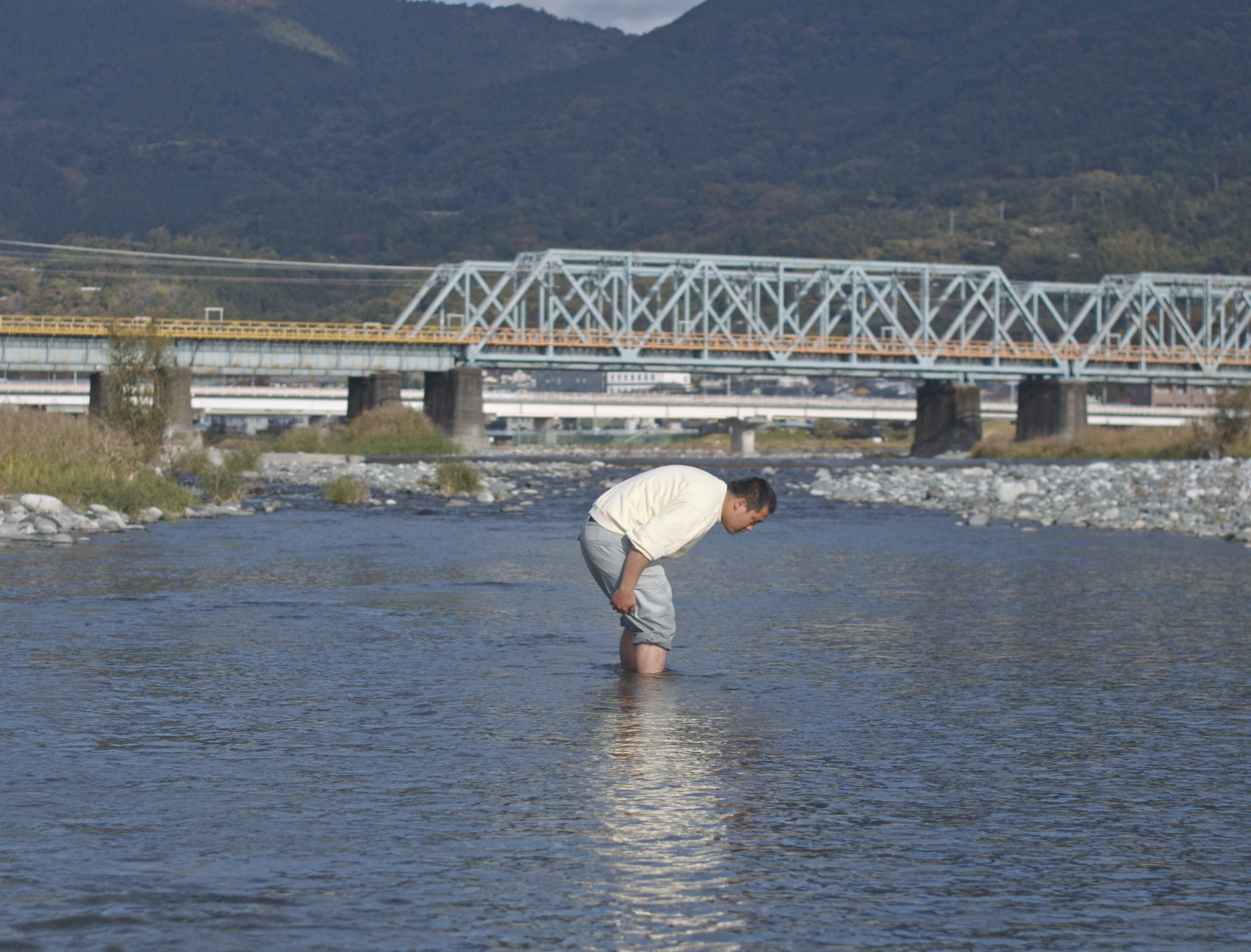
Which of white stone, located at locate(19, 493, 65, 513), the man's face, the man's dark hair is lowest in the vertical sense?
white stone, located at locate(19, 493, 65, 513)

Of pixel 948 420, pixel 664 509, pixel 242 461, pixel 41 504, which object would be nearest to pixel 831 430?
pixel 948 420

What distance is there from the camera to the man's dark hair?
996cm

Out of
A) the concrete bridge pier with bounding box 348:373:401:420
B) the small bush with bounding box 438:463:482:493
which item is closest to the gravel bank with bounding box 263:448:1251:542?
the small bush with bounding box 438:463:482:493

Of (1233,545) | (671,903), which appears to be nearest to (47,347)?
(1233,545)

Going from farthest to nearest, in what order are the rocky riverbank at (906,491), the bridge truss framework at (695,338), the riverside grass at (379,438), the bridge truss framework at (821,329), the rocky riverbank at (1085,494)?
the bridge truss framework at (821,329)
the bridge truss framework at (695,338)
the riverside grass at (379,438)
the rocky riverbank at (1085,494)
the rocky riverbank at (906,491)

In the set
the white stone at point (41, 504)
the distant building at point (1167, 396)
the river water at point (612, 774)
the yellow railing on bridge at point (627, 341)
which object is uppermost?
the yellow railing on bridge at point (627, 341)

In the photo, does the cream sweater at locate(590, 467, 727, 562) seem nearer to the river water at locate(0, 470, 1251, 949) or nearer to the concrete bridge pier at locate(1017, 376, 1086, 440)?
the river water at locate(0, 470, 1251, 949)

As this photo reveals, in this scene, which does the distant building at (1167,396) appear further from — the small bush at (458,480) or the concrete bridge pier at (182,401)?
the small bush at (458,480)

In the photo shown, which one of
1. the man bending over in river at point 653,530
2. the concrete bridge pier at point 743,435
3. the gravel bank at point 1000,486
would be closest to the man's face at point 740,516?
the man bending over in river at point 653,530

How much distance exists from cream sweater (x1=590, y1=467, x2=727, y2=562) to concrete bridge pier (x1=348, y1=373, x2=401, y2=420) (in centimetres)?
9216

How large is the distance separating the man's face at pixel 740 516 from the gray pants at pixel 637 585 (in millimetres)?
798

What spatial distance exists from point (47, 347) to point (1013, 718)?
9174 centimetres

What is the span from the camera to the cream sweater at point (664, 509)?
10.0 m

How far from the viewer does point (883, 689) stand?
10.8 metres
